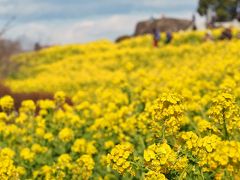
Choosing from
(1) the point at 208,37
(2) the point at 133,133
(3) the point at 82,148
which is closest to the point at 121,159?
(3) the point at 82,148

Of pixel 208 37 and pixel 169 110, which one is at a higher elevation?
pixel 169 110

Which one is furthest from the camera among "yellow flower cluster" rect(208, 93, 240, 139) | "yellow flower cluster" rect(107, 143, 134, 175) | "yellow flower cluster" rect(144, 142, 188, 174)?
Result: "yellow flower cluster" rect(208, 93, 240, 139)

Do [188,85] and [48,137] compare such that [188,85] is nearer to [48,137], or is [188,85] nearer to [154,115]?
[48,137]

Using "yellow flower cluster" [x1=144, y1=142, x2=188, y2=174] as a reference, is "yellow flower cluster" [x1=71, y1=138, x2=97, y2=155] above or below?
below

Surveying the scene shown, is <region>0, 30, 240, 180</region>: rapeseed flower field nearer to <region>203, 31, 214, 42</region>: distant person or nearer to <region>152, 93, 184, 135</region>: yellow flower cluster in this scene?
<region>152, 93, 184, 135</region>: yellow flower cluster

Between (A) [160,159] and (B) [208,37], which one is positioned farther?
(B) [208,37]

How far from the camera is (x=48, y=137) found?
7.64 metres

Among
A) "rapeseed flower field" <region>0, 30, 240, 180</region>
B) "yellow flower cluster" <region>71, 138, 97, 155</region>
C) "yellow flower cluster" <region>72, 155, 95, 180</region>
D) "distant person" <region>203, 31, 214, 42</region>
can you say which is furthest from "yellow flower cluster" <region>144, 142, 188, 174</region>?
"distant person" <region>203, 31, 214, 42</region>

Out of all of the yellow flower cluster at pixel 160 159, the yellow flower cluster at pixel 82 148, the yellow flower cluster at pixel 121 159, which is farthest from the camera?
the yellow flower cluster at pixel 82 148

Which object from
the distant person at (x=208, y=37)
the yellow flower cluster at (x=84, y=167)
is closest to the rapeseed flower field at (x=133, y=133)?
the yellow flower cluster at (x=84, y=167)

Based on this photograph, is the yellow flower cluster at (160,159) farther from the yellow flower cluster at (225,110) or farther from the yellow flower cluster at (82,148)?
the yellow flower cluster at (82,148)

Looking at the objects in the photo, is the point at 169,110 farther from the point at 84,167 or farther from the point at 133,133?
the point at 133,133

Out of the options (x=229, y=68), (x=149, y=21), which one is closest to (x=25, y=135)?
(x=229, y=68)

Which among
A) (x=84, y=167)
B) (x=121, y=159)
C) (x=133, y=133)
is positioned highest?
(x=121, y=159)
